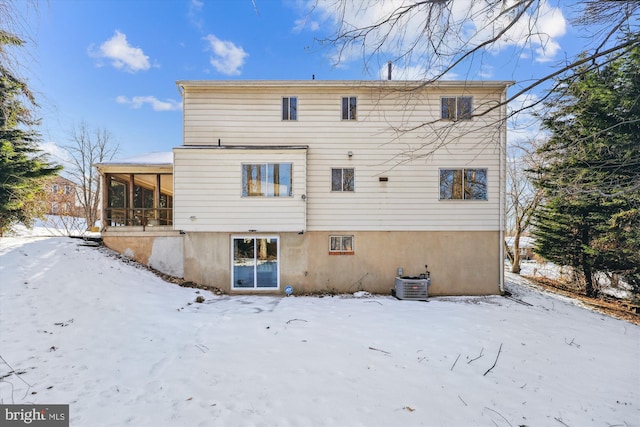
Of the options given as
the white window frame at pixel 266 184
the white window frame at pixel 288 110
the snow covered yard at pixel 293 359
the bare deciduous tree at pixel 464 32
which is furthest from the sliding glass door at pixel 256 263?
the bare deciduous tree at pixel 464 32

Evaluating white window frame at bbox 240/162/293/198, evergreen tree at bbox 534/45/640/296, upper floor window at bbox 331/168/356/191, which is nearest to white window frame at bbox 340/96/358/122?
upper floor window at bbox 331/168/356/191

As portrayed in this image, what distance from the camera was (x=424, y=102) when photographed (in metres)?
8.63

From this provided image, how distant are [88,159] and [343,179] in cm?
2243

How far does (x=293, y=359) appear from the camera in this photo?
13.4ft

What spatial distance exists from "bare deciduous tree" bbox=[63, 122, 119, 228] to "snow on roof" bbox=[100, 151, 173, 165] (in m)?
12.3

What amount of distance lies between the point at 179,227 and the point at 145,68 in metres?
8.68

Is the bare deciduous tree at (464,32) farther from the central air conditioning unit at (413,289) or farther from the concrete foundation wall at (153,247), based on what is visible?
the concrete foundation wall at (153,247)

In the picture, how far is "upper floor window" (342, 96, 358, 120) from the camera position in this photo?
8.85 metres

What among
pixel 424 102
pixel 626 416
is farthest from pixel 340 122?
pixel 626 416

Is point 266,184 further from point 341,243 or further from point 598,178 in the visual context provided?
point 598,178

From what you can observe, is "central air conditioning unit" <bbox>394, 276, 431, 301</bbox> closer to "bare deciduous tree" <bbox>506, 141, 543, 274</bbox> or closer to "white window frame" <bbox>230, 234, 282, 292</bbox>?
"white window frame" <bbox>230, 234, 282, 292</bbox>

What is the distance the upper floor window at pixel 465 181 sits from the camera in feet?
29.1

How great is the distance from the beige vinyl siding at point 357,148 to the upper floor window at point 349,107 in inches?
5.9

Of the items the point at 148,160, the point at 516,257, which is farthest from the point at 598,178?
the point at 148,160
